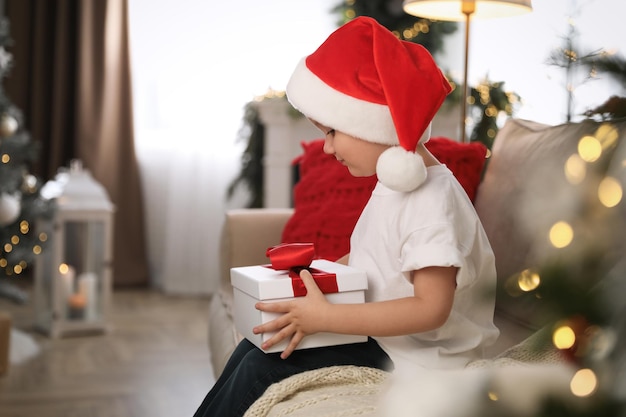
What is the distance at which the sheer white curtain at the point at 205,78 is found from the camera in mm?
4246

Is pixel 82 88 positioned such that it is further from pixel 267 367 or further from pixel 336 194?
pixel 267 367

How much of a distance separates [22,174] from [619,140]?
2.87 meters

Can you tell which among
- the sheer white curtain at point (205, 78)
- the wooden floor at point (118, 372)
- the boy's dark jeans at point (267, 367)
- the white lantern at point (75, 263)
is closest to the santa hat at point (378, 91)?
the boy's dark jeans at point (267, 367)

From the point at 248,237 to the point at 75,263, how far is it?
1.44 m

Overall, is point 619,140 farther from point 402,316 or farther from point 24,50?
point 24,50

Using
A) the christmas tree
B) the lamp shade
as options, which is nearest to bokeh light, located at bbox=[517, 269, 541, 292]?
the lamp shade

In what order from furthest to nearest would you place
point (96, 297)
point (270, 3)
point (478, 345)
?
point (270, 3) → point (96, 297) → point (478, 345)

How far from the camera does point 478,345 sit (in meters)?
1.16

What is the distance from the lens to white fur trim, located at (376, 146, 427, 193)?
105cm

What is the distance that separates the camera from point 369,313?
3.48 ft

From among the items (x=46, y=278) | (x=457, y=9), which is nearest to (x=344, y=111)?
(x=457, y=9)

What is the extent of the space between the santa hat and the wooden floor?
4.57 ft

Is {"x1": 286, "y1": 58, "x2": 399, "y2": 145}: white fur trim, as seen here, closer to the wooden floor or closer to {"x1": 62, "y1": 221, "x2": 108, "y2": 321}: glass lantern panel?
the wooden floor

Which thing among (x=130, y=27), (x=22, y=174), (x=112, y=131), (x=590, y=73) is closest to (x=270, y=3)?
(x=130, y=27)
